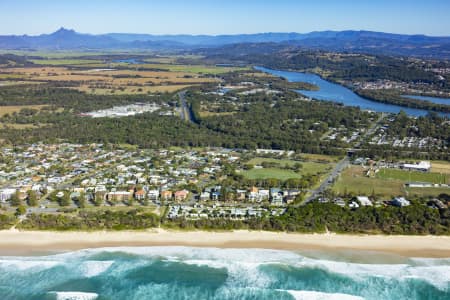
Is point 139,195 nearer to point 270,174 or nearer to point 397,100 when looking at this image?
point 270,174

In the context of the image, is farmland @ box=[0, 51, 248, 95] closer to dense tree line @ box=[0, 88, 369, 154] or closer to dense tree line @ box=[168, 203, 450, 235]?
dense tree line @ box=[0, 88, 369, 154]

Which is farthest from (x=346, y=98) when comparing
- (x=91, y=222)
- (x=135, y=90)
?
(x=91, y=222)

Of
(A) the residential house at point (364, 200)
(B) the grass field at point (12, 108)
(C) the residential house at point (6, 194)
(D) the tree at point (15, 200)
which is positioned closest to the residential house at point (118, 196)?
(D) the tree at point (15, 200)

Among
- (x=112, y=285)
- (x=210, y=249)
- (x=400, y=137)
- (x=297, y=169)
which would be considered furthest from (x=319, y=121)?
(x=112, y=285)

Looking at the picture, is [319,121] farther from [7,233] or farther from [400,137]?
[7,233]

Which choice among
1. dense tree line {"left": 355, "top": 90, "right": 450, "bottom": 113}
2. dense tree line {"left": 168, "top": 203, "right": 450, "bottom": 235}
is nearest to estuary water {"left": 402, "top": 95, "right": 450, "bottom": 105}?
dense tree line {"left": 355, "top": 90, "right": 450, "bottom": 113}

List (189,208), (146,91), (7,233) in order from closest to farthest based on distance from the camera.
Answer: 1. (7,233)
2. (189,208)
3. (146,91)
